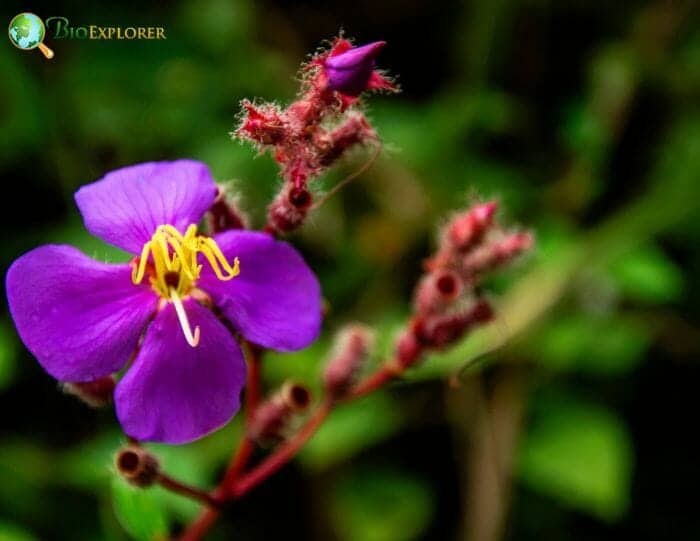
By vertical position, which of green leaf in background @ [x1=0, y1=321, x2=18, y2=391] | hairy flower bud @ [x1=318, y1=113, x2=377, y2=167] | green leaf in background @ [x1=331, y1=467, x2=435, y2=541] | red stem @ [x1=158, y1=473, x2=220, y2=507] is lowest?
green leaf in background @ [x1=331, y1=467, x2=435, y2=541]

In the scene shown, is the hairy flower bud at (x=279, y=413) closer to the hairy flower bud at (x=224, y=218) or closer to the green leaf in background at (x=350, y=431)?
the hairy flower bud at (x=224, y=218)

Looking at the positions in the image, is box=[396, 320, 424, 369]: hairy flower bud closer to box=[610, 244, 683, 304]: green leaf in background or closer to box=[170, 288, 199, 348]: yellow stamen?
box=[170, 288, 199, 348]: yellow stamen

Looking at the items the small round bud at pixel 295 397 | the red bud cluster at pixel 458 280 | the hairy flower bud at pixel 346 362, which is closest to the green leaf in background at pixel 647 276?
the red bud cluster at pixel 458 280

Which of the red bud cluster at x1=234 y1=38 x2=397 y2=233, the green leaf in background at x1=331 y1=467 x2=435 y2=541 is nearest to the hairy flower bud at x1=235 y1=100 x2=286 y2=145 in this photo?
the red bud cluster at x1=234 y1=38 x2=397 y2=233

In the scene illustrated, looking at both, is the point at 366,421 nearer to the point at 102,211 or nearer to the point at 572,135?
the point at 572,135

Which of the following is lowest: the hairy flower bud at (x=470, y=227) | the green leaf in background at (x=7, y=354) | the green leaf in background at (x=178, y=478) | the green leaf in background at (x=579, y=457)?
the green leaf in background at (x=579, y=457)

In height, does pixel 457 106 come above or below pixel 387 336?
above

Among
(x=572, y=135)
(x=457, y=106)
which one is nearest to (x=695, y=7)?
(x=572, y=135)
